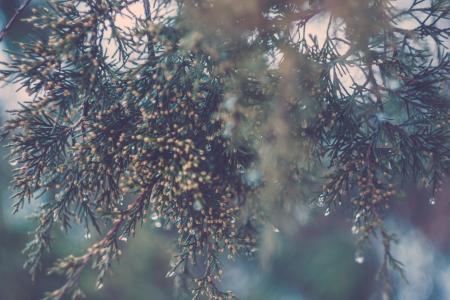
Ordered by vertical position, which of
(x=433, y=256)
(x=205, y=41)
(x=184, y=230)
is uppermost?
(x=433, y=256)

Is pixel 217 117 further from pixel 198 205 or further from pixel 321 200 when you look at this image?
pixel 321 200

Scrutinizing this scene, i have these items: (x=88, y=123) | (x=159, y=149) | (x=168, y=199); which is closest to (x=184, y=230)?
(x=168, y=199)

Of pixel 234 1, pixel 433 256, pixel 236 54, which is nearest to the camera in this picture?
pixel 234 1

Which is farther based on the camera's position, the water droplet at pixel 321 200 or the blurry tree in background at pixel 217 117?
the water droplet at pixel 321 200

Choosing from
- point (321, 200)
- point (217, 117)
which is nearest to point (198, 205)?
point (217, 117)

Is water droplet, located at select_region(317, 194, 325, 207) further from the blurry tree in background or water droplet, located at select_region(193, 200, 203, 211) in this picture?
water droplet, located at select_region(193, 200, 203, 211)

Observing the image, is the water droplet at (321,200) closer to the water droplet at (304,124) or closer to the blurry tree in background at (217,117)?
the blurry tree in background at (217,117)

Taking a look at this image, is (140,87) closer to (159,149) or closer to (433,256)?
(159,149)

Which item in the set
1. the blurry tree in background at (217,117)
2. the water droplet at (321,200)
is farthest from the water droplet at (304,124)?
the water droplet at (321,200)
